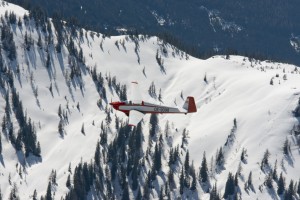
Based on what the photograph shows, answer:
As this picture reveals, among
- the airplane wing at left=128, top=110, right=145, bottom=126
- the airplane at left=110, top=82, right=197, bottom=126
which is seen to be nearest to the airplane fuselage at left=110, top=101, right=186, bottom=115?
the airplane at left=110, top=82, right=197, bottom=126

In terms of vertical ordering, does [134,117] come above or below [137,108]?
below

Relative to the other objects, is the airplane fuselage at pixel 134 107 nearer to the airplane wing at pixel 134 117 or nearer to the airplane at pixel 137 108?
the airplane at pixel 137 108

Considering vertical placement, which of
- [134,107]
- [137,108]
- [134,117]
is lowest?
[134,117]

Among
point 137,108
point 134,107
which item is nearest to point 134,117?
point 134,107

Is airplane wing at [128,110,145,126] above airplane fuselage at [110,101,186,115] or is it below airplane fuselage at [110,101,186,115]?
below

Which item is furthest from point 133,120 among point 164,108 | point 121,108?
point 164,108

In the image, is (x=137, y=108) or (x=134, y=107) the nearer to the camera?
(x=134, y=107)

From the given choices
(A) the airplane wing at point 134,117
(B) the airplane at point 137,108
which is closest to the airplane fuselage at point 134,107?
(B) the airplane at point 137,108

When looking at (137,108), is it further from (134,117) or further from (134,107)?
(134,117)

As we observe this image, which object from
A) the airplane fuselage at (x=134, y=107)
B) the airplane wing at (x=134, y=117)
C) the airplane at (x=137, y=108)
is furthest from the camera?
the airplane fuselage at (x=134, y=107)

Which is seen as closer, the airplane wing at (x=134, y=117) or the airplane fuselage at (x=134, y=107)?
the airplane wing at (x=134, y=117)

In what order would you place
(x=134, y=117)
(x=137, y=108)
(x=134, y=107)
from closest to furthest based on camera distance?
(x=134, y=117) < (x=134, y=107) < (x=137, y=108)

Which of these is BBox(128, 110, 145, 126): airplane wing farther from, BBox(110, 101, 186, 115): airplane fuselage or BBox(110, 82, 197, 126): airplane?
BBox(110, 101, 186, 115): airplane fuselage

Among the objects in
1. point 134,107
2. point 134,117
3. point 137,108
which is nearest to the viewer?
point 134,117
